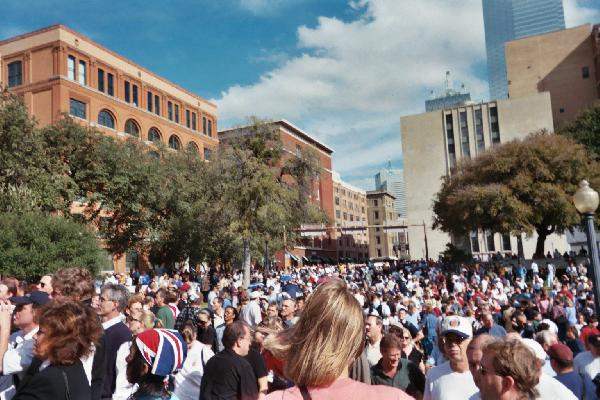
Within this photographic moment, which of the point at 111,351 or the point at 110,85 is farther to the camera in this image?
the point at 110,85

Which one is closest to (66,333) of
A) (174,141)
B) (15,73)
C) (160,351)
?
(160,351)

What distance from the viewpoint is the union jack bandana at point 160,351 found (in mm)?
4559

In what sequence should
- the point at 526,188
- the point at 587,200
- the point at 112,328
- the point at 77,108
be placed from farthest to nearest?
the point at 77,108, the point at 526,188, the point at 587,200, the point at 112,328

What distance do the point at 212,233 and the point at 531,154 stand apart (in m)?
23.7

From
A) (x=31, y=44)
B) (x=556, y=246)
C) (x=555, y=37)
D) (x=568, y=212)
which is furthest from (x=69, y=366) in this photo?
(x=555, y=37)

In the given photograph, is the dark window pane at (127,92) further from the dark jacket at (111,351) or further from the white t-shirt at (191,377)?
the dark jacket at (111,351)

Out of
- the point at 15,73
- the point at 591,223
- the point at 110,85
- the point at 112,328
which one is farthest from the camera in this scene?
the point at 110,85

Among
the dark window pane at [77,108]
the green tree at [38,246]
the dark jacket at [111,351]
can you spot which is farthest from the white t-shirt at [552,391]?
the dark window pane at [77,108]

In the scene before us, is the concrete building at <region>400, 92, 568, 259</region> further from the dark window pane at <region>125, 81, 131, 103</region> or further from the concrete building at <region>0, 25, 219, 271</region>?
the dark window pane at <region>125, 81, 131, 103</region>

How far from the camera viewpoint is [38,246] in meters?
24.5

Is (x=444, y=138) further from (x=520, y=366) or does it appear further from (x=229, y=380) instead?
(x=520, y=366)

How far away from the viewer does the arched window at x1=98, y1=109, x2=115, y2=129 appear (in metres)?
48.4

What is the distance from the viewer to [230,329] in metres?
4.93

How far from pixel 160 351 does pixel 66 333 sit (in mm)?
1297
